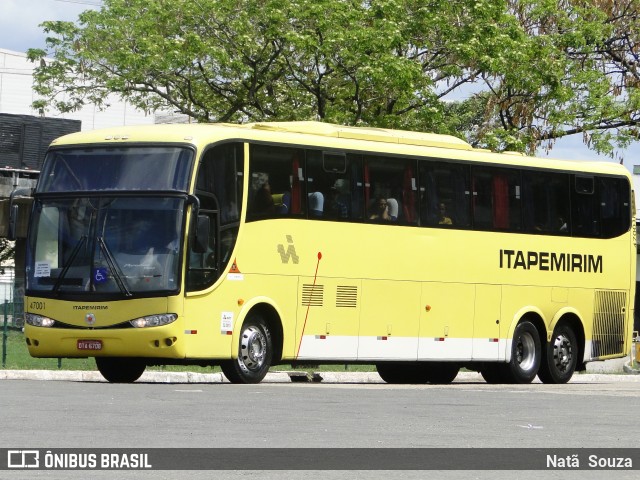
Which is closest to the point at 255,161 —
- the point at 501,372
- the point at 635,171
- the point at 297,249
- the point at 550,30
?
the point at 297,249

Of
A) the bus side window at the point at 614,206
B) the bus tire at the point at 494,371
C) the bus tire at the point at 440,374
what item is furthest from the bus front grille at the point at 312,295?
the bus side window at the point at 614,206

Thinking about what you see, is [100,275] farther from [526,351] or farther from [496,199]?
[526,351]

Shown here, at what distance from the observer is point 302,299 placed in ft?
78.0

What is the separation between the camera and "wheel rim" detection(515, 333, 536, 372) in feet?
90.3

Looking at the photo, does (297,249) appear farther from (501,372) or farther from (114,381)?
(501,372)

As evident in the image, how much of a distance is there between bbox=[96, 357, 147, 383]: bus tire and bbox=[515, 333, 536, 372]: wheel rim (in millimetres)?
6911

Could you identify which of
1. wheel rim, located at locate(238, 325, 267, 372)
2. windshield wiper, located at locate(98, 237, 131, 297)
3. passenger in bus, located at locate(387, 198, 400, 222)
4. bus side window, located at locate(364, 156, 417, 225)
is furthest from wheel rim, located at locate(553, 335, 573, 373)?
windshield wiper, located at locate(98, 237, 131, 297)

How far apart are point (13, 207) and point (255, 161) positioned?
3.53m

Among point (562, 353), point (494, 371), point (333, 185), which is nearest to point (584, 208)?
point (562, 353)

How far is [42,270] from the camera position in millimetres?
22531

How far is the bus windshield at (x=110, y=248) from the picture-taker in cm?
2173

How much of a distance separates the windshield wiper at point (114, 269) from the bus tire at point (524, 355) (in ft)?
26.4

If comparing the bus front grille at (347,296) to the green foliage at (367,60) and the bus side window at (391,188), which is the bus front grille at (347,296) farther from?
the green foliage at (367,60)

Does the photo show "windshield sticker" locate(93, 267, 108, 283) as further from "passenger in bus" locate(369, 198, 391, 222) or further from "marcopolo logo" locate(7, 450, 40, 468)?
"marcopolo logo" locate(7, 450, 40, 468)
